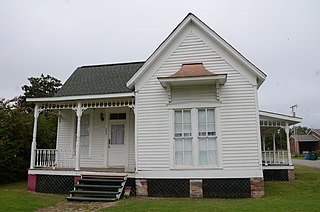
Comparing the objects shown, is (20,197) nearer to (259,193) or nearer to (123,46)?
(259,193)

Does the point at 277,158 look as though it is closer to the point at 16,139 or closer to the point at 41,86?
the point at 16,139

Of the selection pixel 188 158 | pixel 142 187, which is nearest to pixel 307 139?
pixel 188 158

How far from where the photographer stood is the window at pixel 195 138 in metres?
10.2

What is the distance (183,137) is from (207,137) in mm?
860

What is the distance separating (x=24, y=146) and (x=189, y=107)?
9.65 metres

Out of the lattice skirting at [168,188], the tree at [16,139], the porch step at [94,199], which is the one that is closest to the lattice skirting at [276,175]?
the lattice skirting at [168,188]

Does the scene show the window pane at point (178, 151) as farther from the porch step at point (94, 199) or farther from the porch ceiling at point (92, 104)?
the porch step at point (94, 199)

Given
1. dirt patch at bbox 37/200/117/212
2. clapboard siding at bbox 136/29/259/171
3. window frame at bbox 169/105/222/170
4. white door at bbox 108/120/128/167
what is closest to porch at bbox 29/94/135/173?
white door at bbox 108/120/128/167

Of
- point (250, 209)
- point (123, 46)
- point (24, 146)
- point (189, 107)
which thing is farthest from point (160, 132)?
point (123, 46)

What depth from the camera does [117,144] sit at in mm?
12961

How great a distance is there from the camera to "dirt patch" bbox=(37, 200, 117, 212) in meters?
8.35

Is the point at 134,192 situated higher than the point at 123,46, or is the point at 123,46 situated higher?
the point at 123,46

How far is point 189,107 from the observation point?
411 inches

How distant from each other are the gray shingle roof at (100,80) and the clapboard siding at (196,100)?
2.06 meters
